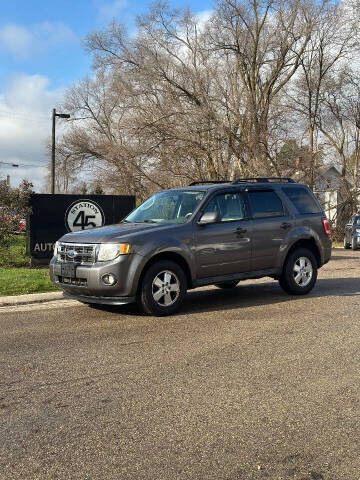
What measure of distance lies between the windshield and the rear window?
1.94 m

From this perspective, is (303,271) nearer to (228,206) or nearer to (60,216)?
(228,206)

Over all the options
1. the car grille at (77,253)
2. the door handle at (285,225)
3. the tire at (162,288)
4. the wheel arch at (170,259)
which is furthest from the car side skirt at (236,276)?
the car grille at (77,253)

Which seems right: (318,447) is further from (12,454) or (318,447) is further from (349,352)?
(349,352)

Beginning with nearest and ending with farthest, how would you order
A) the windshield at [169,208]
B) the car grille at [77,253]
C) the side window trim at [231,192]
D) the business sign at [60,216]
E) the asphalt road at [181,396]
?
1. the asphalt road at [181,396]
2. the car grille at [77,253]
3. the side window trim at [231,192]
4. the windshield at [169,208]
5. the business sign at [60,216]

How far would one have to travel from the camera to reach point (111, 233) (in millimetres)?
7301

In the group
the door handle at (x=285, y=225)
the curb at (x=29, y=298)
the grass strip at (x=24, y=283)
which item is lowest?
the curb at (x=29, y=298)

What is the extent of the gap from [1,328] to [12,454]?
371 centimetres

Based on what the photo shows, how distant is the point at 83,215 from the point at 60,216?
673 millimetres

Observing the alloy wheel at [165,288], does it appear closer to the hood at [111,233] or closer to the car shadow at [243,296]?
the car shadow at [243,296]

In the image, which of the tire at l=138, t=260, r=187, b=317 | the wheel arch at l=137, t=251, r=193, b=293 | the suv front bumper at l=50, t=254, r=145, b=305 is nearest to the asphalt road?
the tire at l=138, t=260, r=187, b=317

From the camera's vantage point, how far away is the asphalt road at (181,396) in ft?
10.5

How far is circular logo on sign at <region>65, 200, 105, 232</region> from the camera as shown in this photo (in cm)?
1402

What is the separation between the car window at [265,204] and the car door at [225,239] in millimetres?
218

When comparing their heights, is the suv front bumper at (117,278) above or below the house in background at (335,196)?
below
